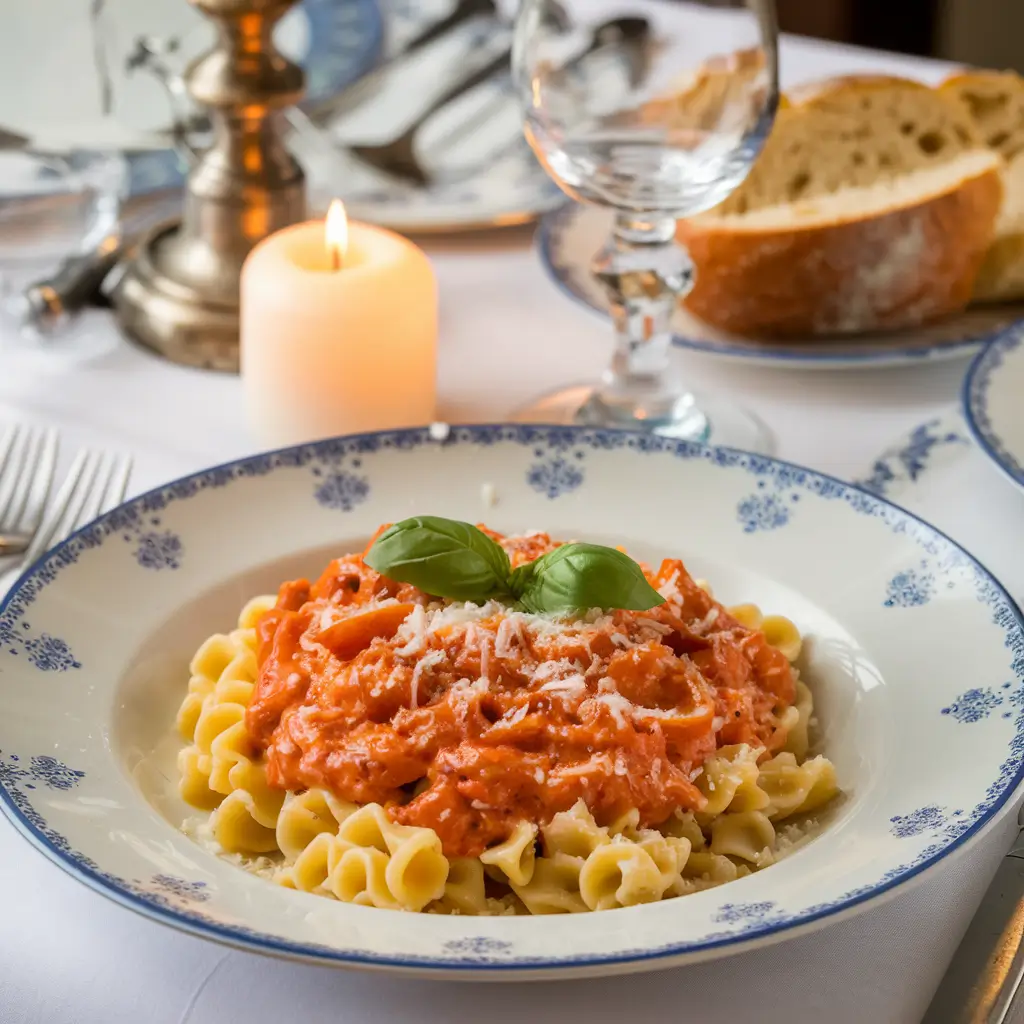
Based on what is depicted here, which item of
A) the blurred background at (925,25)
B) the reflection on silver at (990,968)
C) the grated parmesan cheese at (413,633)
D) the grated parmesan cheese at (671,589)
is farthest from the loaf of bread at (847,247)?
the blurred background at (925,25)

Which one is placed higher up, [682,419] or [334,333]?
[334,333]

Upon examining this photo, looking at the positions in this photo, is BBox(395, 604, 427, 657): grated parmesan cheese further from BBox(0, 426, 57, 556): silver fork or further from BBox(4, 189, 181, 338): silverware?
BBox(4, 189, 181, 338): silverware

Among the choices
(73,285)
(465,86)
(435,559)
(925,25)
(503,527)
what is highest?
(435,559)

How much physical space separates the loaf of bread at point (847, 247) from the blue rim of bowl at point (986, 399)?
12.4 inches

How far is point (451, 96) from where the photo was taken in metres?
3.45

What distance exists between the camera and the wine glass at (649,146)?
89.7 inches

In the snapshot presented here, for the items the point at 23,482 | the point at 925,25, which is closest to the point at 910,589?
the point at 23,482

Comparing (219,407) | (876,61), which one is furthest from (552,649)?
(876,61)

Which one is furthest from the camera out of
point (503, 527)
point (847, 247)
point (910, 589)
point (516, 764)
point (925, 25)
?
point (925, 25)

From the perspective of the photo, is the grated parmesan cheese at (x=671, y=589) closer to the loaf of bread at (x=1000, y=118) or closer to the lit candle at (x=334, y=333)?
the lit candle at (x=334, y=333)

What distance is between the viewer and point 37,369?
9.02 ft

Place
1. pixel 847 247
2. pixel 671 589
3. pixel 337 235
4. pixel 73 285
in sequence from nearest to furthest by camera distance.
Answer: pixel 671 589 → pixel 337 235 → pixel 847 247 → pixel 73 285

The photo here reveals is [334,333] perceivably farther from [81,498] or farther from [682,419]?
[682,419]

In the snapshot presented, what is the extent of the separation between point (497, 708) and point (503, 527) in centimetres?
56
